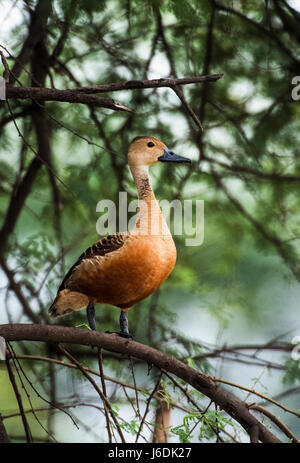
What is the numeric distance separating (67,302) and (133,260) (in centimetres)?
22

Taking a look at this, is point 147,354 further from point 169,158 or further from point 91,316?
point 169,158

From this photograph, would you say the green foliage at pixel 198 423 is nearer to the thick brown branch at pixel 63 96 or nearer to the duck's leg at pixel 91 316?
the duck's leg at pixel 91 316

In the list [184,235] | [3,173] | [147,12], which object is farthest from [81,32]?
[184,235]

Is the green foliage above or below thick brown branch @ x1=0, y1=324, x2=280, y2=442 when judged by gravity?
below

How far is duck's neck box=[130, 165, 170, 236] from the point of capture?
4.09 ft

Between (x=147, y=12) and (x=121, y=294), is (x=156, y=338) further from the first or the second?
(x=147, y=12)

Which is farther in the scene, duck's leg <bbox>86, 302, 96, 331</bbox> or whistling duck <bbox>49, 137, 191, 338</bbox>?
duck's leg <bbox>86, 302, 96, 331</bbox>

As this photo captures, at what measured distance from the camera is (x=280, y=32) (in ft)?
7.48

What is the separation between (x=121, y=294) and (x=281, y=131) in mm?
1317

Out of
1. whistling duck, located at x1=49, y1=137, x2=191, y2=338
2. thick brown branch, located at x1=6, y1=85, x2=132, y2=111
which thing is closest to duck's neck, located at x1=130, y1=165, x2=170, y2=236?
whistling duck, located at x1=49, y1=137, x2=191, y2=338

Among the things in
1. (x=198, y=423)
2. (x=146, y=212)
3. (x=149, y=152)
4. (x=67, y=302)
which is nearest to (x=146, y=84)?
(x=149, y=152)

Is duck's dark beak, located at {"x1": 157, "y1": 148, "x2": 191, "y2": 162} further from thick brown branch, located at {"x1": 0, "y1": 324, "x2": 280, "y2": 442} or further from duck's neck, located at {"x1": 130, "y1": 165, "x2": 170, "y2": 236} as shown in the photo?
thick brown branch, located at {"x1": 0, "y1": 324, "x2": 280, "y2": 442}

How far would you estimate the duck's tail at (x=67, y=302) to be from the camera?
52.7 inches
